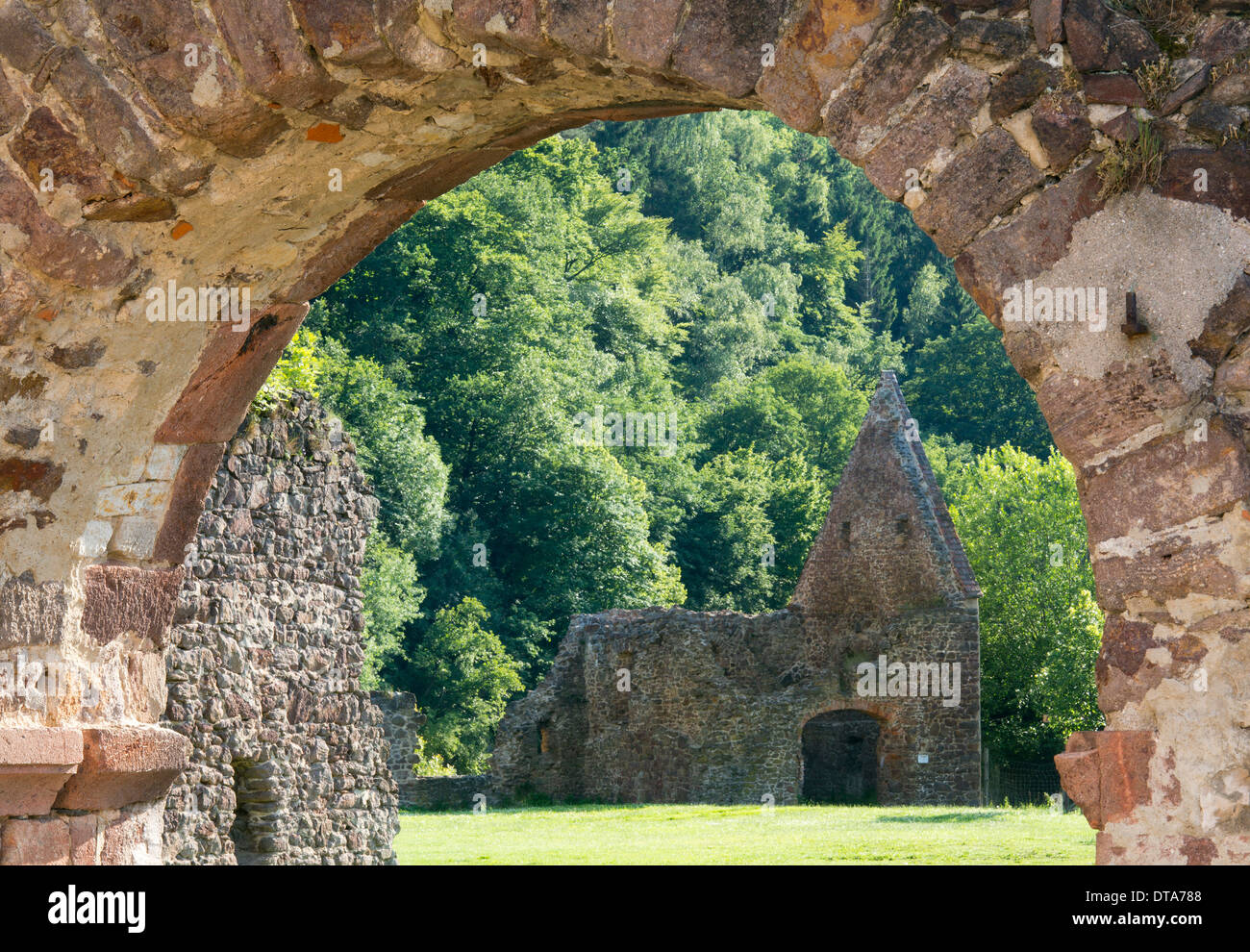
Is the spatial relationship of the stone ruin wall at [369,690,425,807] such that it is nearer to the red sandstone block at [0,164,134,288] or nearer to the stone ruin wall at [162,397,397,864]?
the stone ruin wall at [162,397,397,864]

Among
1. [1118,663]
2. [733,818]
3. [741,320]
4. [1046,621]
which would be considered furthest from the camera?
[741,320]

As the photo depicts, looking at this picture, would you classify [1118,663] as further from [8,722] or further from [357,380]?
[357,380]

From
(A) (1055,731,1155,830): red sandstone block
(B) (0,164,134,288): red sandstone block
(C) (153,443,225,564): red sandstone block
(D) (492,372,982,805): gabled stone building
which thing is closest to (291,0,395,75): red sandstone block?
(B) (0,164,134,288): red sandstone block

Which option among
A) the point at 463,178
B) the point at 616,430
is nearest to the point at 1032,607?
the point at 616,430

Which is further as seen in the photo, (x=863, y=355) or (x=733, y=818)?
(x=863, y=355)

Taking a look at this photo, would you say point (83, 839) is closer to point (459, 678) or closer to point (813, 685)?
point (813, 685)

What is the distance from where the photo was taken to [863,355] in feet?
160

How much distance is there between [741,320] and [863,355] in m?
6.66

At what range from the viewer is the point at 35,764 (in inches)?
163

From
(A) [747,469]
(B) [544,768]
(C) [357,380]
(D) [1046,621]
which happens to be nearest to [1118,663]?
(B) [544,768]

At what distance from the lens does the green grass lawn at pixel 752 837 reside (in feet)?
39.5

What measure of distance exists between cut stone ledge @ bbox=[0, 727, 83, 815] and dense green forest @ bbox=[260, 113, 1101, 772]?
1855cm

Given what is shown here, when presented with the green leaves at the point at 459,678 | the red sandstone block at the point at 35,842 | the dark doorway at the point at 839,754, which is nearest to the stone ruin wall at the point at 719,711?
the dark doorway at the point at 839,754

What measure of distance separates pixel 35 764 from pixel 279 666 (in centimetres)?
696
